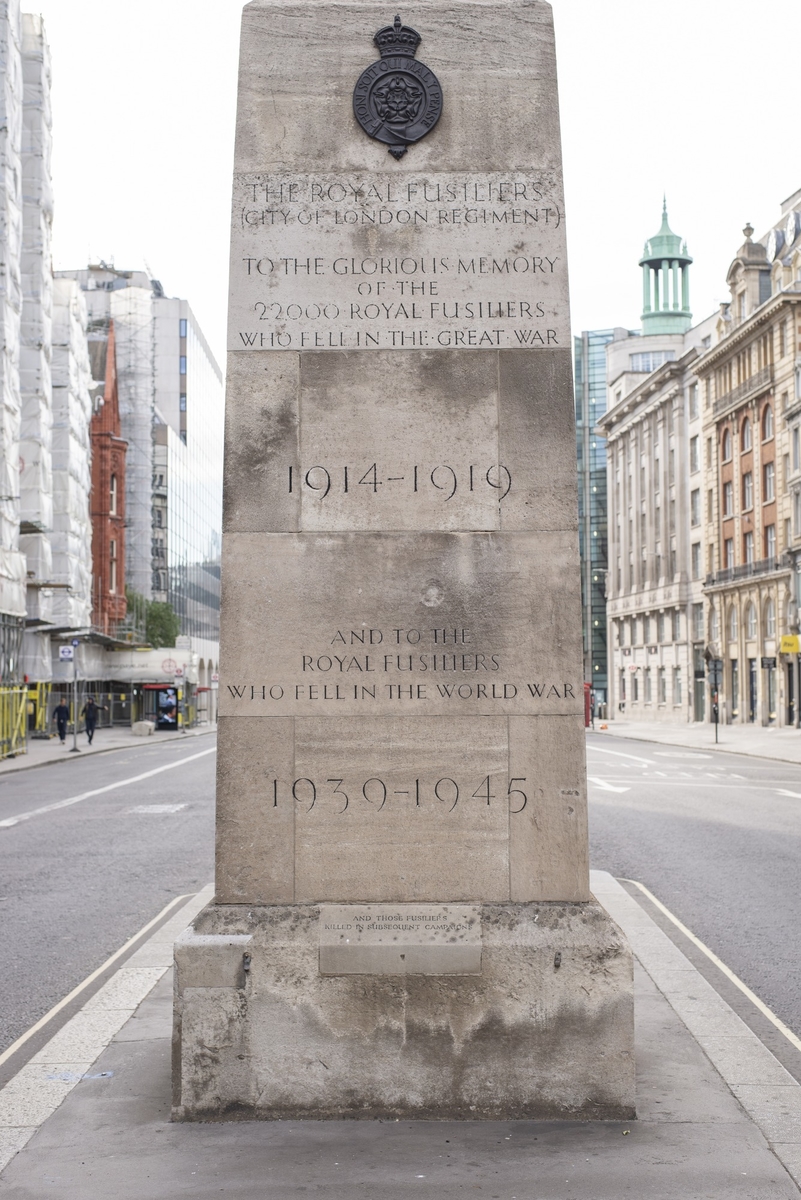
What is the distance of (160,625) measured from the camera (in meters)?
90.0

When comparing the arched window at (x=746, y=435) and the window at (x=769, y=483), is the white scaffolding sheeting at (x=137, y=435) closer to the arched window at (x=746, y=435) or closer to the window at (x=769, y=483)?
the arched window at (x=746, y=435)

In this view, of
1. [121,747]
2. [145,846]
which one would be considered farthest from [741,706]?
[145,846]

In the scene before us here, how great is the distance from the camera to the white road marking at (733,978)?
710 cm

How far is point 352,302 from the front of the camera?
19.9 ft

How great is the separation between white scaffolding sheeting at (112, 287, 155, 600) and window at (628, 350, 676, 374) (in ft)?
139

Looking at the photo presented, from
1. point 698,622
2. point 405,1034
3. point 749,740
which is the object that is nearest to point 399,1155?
point 405,1034

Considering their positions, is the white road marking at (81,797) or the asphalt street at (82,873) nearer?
the asphalt street at (82,873)

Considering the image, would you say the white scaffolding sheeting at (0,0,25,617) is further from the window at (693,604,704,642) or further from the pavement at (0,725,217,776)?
the window at (693,604,704,642)

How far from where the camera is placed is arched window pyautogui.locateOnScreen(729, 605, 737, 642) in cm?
7262

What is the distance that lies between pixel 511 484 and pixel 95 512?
7516 centimetres

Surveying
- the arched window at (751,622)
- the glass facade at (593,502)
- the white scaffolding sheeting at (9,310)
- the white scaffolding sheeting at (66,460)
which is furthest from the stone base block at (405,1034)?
the glass facade at (593,502)

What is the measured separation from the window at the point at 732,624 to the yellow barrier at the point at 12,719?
44.7 m

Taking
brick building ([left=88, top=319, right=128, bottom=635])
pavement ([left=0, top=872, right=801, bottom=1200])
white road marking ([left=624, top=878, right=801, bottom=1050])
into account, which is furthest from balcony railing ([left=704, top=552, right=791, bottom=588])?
pavement ([left=0, top=872, right=801, bottom=1200])

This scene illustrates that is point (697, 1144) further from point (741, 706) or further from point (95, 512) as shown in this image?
point (95, 512)
